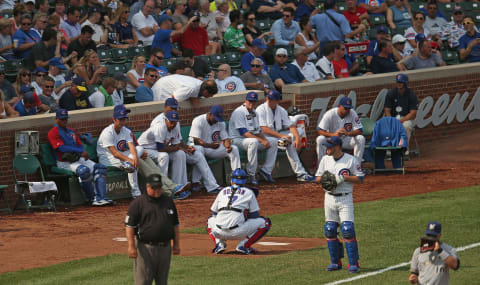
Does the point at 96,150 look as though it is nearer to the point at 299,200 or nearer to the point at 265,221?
the point at 299,200

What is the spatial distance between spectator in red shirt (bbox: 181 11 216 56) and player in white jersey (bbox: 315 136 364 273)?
9653mm

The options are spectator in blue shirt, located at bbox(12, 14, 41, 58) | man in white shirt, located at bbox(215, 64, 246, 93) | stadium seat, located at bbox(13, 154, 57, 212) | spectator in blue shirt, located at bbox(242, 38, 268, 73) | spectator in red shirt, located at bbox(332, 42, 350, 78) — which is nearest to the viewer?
stadium seat, located at bbox(13, 154, 57, 212)

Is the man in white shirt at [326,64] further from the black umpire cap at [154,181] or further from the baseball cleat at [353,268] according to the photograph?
the black umpire cap at [154,181]

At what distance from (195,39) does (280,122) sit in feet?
11.2

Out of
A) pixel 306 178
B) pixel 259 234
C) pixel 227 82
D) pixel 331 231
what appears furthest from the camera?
pixel 227 82

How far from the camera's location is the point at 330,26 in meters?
23.0

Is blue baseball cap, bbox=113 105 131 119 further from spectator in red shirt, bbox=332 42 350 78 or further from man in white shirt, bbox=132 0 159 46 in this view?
spectator in red shirt, bbox=332 42 350 78

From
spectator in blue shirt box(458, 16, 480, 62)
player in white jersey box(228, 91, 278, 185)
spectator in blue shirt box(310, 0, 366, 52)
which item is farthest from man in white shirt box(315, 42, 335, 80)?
spectator in blue shirt box(458, 16, 480, 62)

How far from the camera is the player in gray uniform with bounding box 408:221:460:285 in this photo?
8539 mm

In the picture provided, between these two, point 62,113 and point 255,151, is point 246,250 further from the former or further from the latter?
point 255,151

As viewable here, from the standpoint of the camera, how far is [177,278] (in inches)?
457

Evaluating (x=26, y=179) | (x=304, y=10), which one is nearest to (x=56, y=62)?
(x=26, y=179)

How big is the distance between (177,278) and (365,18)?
14.6m

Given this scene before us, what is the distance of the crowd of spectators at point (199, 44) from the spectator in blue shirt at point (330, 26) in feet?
0.09
